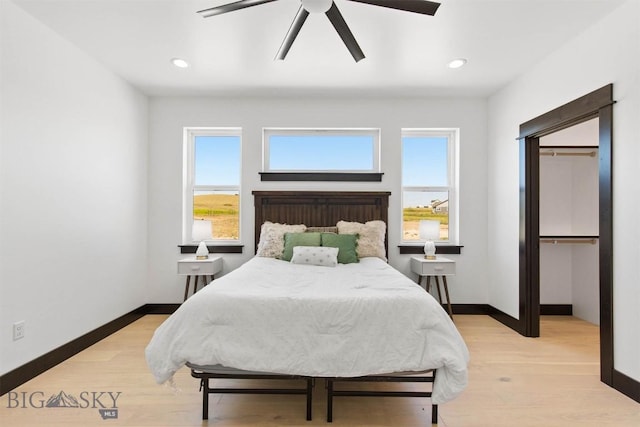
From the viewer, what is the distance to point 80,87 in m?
2.93

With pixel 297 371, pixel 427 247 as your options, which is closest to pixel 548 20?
pixel 427 247

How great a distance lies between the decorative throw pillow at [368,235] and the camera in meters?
3.57

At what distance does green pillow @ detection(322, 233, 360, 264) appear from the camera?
3324mm

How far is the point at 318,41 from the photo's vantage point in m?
2.74

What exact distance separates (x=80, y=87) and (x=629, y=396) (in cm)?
463

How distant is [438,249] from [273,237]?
6.36 feet

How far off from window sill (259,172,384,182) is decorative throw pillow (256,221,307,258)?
0.57 metres

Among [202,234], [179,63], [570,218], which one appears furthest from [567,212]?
[179,63]

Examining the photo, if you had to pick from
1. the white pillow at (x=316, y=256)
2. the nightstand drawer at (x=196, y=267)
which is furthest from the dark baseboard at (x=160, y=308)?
the white pillow at (x=316, y=256)

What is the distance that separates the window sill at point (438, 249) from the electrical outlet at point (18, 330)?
11.2 feet

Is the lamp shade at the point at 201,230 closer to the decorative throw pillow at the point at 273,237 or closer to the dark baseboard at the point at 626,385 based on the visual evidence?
the decorative throw pillow at the point at 273,237

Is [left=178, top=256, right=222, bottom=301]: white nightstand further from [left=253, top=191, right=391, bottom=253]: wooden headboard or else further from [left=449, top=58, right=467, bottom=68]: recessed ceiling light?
[left=449, top=58, right=467, bottom=68]: recessed ceiling light

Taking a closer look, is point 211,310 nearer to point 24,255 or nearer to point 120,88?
point 24,255

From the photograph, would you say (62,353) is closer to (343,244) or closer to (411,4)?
(343,244)
